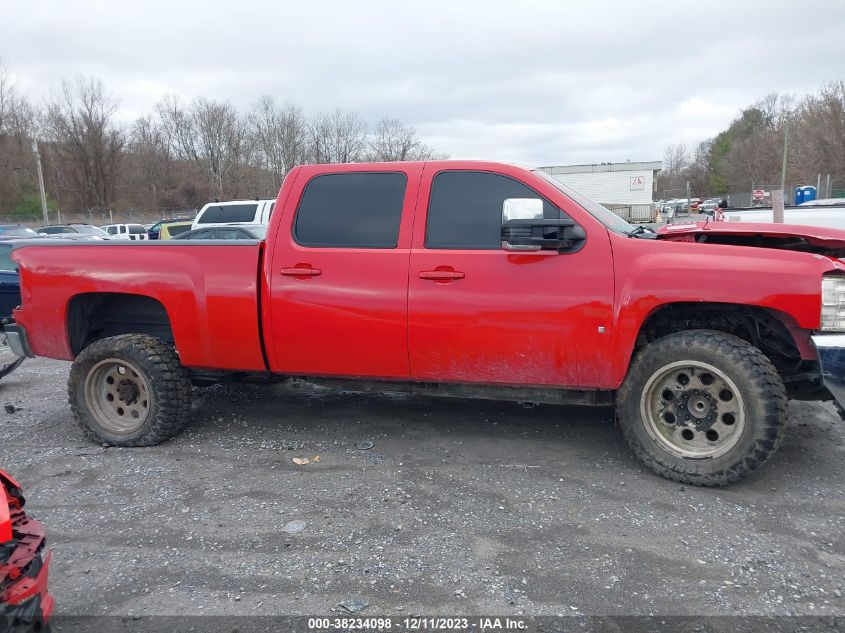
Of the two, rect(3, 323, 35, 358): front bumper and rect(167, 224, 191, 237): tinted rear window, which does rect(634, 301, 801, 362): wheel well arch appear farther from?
rect(167, 224, 191, 237): tinted rear window

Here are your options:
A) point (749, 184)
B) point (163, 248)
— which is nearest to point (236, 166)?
point (749, 184)

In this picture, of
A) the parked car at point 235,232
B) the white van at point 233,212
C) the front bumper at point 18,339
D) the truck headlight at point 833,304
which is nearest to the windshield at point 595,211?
the truck headlight at point 833,304

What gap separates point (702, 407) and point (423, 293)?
1885 millimetres

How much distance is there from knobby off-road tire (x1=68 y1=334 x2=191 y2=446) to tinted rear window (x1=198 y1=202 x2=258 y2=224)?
1077cm

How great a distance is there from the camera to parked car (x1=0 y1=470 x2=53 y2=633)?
6.41ft

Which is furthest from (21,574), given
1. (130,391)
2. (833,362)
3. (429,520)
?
(833,362)

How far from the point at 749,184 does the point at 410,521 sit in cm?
6898

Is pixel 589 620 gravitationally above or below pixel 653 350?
below

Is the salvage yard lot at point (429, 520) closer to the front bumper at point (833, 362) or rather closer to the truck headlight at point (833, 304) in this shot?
the front bumper at point (833, 362)

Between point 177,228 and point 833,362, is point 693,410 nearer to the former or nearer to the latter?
point 833,362

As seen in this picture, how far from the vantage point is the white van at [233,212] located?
15000 millimetres

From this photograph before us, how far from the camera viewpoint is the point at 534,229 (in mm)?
3840

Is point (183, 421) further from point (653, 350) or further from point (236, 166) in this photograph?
point (236, 166)

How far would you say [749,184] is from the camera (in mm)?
62188
